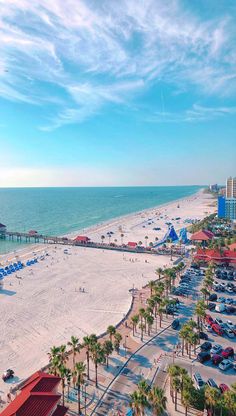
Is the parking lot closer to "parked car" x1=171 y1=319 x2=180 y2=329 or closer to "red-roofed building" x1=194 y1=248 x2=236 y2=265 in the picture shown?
"parked car" x1=171 y1=319 x2=180 y2=329

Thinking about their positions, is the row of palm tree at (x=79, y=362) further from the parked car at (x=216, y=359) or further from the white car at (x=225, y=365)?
the white car at (x=225, y=365)

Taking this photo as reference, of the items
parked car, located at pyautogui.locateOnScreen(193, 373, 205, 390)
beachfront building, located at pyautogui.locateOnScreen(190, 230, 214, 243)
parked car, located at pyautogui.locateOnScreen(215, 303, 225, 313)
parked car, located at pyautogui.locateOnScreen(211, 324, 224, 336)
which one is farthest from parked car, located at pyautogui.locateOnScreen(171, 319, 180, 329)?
beachfront building, located at pyautogui.locateOnScreen(190, 230, 214, 243)

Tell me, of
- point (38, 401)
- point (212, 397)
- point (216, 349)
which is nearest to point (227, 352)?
point (216, 349)

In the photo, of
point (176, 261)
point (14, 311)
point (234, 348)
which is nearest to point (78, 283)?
point (14, 311)

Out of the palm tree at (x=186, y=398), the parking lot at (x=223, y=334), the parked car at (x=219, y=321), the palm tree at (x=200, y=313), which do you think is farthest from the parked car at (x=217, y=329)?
the palm tree at (x=186, y=398)

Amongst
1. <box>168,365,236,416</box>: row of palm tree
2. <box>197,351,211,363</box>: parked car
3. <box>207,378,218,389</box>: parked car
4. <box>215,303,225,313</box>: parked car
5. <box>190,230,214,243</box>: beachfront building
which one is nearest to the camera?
<box>168,365,236,416</box>: row of palm tree

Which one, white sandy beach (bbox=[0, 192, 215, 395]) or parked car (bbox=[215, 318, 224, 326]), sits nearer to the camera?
white sandy beach (bbox=[0, 192, 215, 395])
